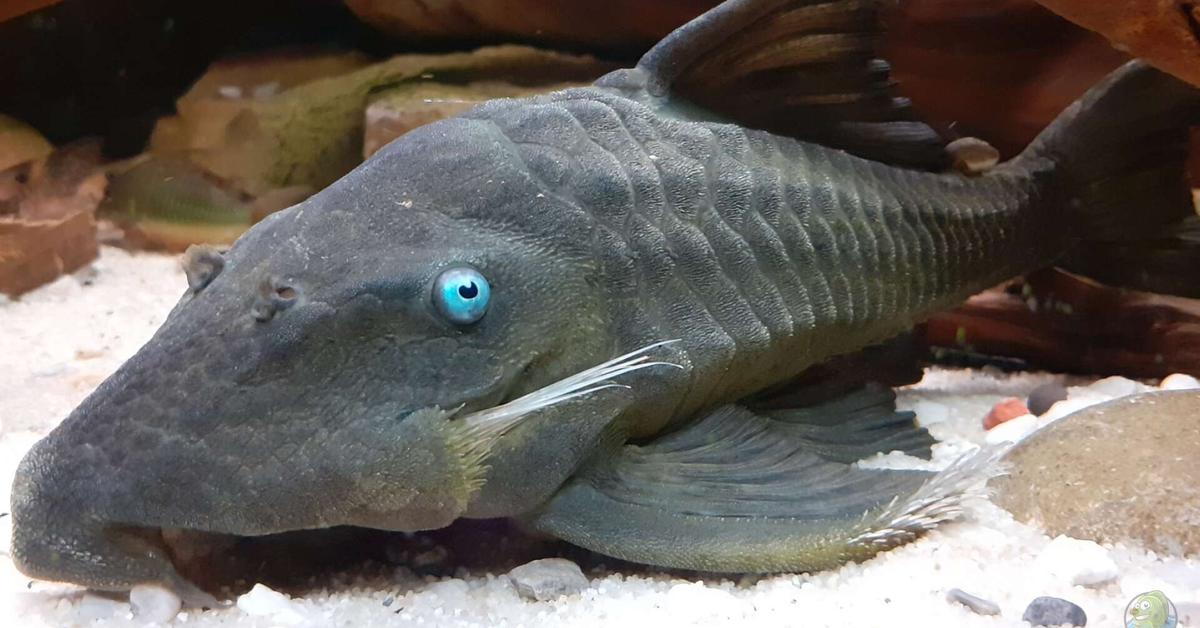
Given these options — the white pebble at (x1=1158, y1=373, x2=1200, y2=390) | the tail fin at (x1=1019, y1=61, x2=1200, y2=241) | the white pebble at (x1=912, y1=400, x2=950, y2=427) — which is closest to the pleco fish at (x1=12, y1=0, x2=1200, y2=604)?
the white pebble at (x1=912, y1=400, x2=950, y2=427)

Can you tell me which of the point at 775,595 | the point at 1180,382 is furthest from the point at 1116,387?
the point at 775,595

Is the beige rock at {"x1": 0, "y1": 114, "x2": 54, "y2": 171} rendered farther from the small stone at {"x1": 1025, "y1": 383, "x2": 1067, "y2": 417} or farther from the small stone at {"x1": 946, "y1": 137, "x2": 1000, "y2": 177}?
the small stone at {"x1": 1025, "y1": 383, "x2": 1067, "y2": 417}

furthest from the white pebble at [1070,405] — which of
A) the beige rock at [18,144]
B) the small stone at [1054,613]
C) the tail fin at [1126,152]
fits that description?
the beige rock at [18,144]

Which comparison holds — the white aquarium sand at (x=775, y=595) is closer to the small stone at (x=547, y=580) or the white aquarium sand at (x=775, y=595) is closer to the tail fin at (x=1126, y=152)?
the small stone at (x=547, y=580)

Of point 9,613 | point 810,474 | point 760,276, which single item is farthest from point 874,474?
point 9,613

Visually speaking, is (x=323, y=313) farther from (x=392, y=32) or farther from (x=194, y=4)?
(x=194, y=4)

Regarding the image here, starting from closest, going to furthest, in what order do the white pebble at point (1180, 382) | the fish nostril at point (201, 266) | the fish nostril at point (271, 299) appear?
the fish nostril at point (271, 299) < the fish nostril at point (201, 266) < the white pebble at point (1180, 382)
